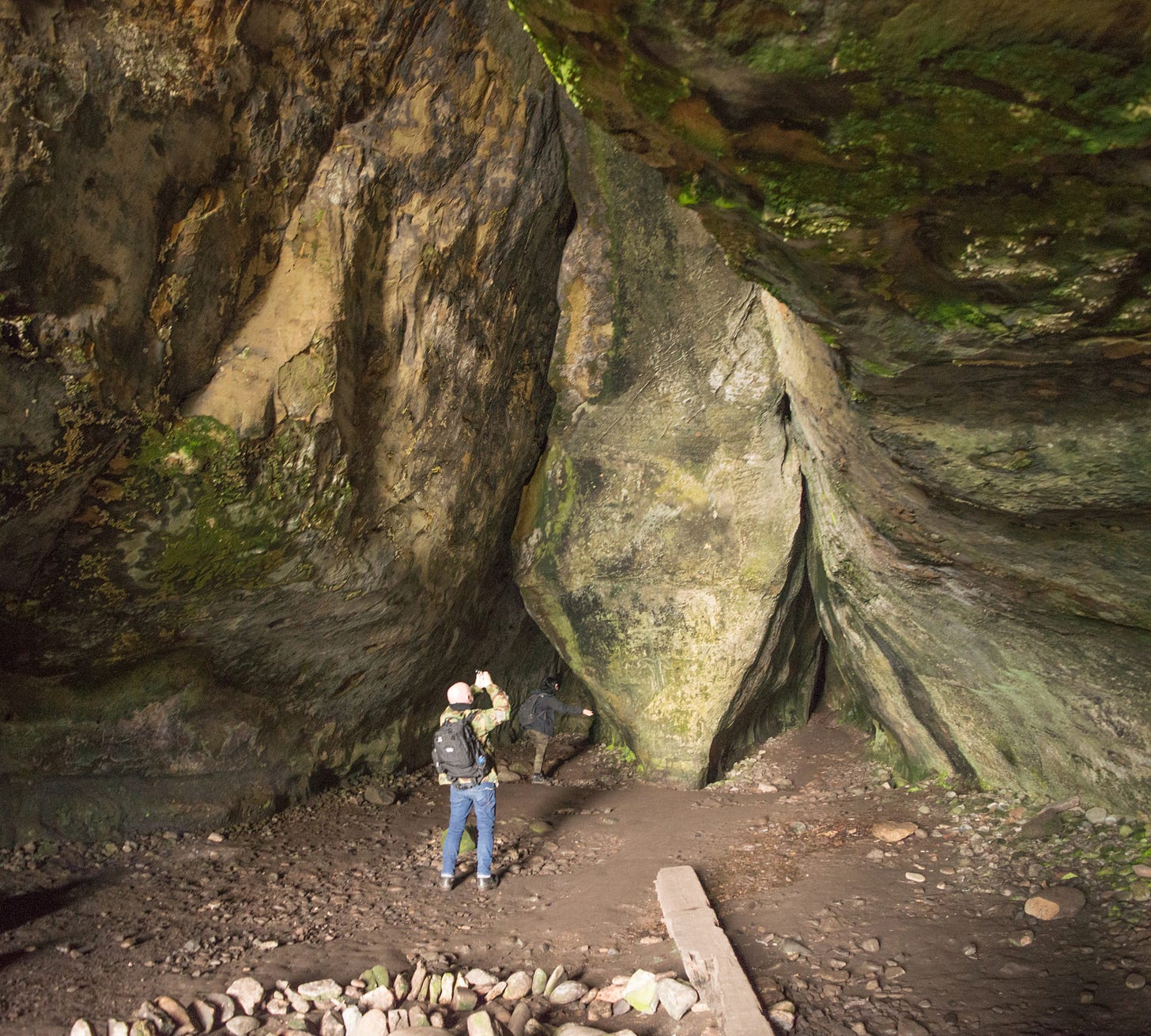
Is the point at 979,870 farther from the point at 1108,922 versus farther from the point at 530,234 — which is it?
the point at 530,234

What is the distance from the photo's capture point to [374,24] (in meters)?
5.80

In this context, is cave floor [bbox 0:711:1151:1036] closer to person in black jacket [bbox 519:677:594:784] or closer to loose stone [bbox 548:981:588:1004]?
loose stone [bbox 548:981:588:1004]

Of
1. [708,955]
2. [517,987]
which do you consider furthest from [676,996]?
[517,987]

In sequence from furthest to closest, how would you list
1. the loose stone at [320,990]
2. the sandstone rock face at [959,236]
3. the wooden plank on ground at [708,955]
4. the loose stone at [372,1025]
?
the loose stone at [320,990], the loose stone at [372,1025], the wooden plank on ground at [708,955], the sandstone rock face at [959,236]

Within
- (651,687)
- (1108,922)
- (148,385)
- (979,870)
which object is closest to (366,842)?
(651,687)

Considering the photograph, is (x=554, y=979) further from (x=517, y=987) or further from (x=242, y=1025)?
(x=242, y=1025)

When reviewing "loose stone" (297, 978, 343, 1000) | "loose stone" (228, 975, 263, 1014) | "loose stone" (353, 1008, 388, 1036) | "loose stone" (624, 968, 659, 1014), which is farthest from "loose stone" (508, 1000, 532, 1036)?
"loose stone" (228, 975, 263, 1014)

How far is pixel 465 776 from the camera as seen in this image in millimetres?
5848

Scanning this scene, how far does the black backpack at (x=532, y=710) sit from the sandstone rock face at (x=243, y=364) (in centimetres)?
160

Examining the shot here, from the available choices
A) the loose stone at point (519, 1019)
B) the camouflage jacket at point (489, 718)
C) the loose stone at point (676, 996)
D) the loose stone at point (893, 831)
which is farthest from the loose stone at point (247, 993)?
the loose stone at point (893, 831)

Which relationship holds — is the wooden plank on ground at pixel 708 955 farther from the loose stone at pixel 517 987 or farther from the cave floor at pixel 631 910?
the loose stone at pixel 517 987

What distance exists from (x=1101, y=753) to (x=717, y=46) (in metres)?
5.43

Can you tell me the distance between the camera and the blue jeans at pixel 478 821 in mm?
5875

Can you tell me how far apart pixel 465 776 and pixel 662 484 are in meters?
3.79
